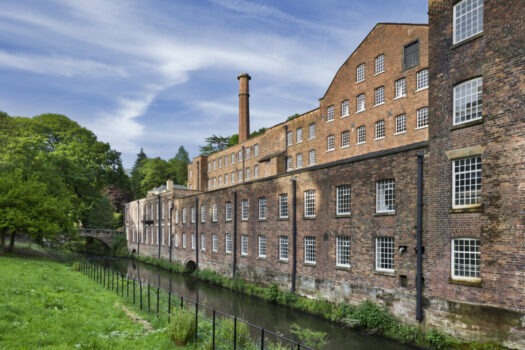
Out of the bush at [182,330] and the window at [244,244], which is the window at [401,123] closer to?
the window at [244,244]

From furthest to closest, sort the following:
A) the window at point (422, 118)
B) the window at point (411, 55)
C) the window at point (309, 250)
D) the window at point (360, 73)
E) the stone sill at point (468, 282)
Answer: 1. the window at point (360, 73)
2. the window at point (411, 55)
3. the window at point (422, 118)
4. the window at point (309, 250)
5. the stone sill at point (468, 282)

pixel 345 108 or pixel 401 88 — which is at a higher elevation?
pixel 401 88

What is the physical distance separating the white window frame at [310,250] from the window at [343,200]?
247 centimetres

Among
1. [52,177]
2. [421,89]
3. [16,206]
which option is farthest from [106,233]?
[421,89]

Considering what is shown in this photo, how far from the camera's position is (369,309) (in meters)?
15.7

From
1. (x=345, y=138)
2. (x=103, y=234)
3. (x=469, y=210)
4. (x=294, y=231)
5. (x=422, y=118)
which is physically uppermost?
(x=422, y=118)

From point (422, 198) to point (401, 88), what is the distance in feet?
47.2

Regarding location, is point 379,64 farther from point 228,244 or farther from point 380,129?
point 228,244

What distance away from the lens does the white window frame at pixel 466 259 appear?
41.0 ft

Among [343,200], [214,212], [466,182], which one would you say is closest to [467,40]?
[466,182]

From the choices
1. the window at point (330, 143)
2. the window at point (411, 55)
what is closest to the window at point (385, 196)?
the window at point (411, 55)

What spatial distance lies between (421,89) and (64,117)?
4584 centimetres

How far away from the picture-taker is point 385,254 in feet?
52.8

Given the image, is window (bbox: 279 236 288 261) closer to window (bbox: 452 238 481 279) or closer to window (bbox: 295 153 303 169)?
window (bbox: 452 238 481 279)
